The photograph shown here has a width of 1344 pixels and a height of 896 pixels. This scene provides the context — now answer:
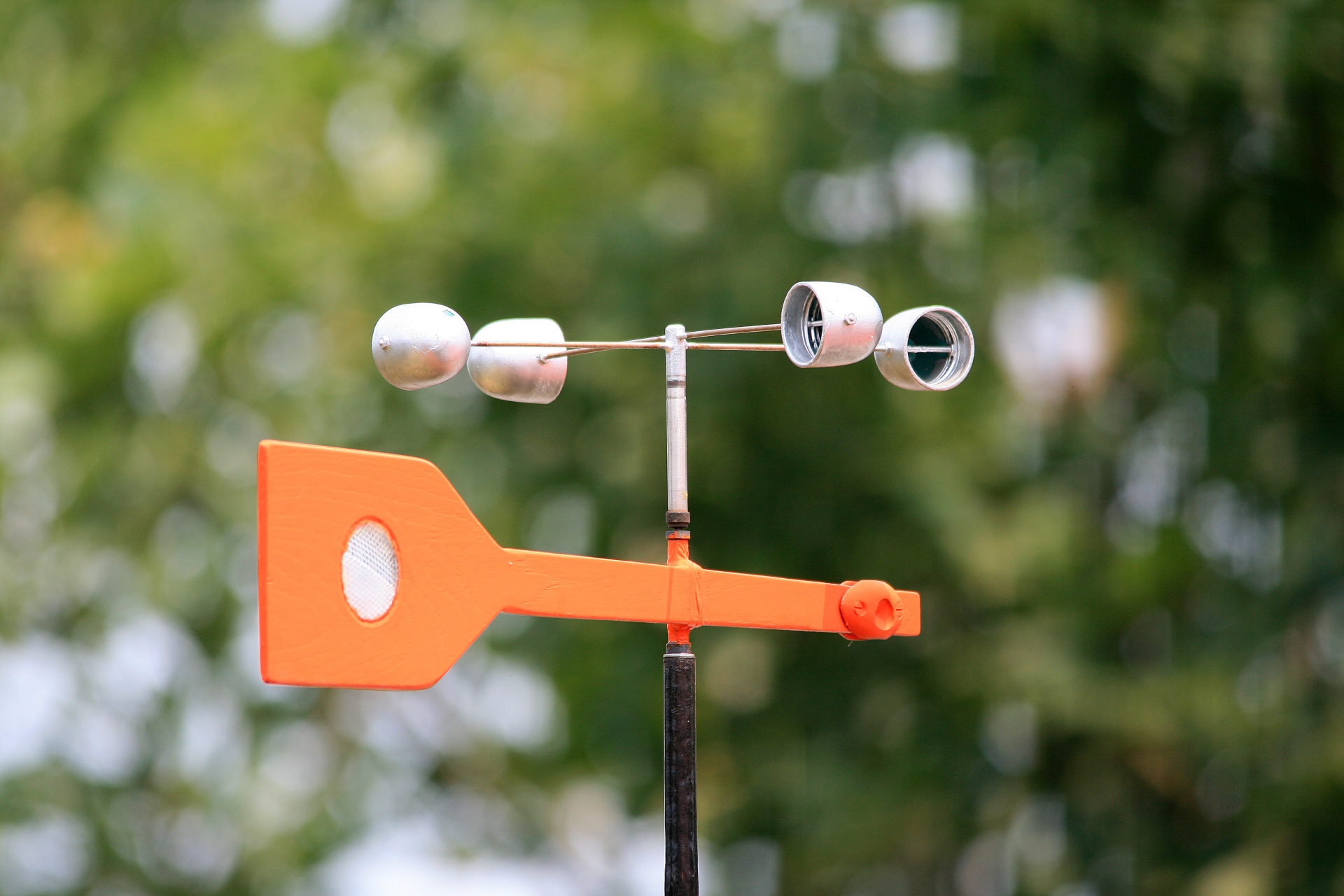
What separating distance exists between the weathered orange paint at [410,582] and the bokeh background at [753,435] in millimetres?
2644

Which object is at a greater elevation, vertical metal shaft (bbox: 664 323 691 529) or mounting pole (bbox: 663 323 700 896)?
vertical metal shaft (bbox: 664 323 691 529)

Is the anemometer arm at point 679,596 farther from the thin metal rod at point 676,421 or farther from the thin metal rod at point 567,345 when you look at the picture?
the thin metal rod at point 567,345

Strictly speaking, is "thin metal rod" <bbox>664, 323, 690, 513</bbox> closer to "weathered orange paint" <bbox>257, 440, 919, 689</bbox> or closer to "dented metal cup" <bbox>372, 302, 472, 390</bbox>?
"weathered orange paint" <bbox>257, 440, 919, 689</bbox>

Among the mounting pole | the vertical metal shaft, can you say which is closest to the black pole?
the mounting pole

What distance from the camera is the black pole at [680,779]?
1072 mm

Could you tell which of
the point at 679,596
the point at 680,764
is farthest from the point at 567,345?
the point at 680,764

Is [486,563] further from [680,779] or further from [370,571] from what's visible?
[680,779]

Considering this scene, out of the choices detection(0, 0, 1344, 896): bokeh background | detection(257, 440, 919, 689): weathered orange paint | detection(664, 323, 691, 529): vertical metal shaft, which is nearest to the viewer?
detection(257, 440, 919, 689): weathered orange paint

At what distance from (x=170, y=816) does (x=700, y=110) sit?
288 cm

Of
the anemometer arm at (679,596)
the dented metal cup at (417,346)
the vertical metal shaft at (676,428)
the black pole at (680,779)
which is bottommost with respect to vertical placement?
the black pole at (680,779)

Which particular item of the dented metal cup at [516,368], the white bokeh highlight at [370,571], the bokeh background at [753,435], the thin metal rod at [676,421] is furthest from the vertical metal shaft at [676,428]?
the bokeh background at [753,435]

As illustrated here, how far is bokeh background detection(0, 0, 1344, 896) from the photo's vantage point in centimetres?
378

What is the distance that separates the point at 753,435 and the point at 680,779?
295 cm

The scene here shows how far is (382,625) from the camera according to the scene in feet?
3.07
